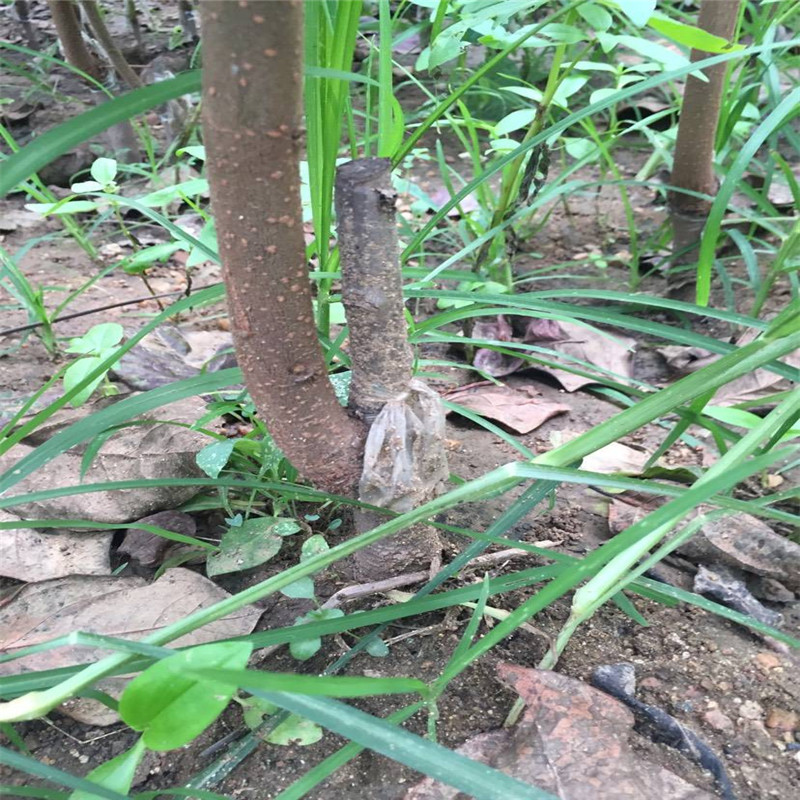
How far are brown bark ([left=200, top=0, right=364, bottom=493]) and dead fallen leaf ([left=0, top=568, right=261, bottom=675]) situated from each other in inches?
9.3

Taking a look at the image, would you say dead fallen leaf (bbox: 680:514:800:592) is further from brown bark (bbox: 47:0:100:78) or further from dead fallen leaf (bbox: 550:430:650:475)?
brown bark (bbox: 47:0:100:78)

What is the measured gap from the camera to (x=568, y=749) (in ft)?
2.32

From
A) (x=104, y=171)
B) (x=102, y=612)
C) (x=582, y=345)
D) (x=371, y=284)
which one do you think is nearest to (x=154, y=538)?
(x=102, y=612)

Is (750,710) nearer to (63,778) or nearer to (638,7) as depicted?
(63,778)

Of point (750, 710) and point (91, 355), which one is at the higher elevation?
point (91, 355)

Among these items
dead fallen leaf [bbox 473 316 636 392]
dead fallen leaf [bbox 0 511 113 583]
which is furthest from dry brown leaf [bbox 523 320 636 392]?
dead fallen leaf [bbox 0 511 113 583]

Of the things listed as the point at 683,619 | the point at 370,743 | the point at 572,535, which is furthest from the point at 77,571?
the point at 683,619

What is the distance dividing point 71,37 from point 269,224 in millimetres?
2234

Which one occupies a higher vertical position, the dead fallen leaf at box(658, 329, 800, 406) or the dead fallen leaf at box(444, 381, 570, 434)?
the dead fallen leaf at box(658, 329, 800, 406)

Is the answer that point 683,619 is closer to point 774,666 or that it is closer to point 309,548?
point 774,666

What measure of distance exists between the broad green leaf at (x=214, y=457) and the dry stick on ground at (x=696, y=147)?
4.58 feet

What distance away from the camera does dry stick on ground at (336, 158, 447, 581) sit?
2.35 feet

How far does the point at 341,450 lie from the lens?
0.82 metres

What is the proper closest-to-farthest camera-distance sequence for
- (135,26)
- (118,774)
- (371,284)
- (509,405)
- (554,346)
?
1. (118,774)
2. (371,284)
3. (509,405)
4. (554,346)
5. (135,26)
